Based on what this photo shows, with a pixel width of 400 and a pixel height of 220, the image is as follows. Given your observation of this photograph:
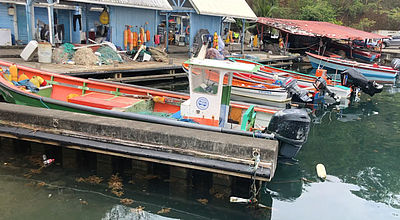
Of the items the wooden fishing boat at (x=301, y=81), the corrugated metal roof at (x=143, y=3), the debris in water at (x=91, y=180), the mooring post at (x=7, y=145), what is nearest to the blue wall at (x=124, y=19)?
the corrugated metal roof at (x=143, y=3)

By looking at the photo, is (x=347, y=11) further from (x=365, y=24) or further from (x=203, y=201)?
(x=203, y=201)

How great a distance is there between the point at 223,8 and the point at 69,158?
1617 cm

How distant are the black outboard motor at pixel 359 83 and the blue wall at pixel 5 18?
16.8m

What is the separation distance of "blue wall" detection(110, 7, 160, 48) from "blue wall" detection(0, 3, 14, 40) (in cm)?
542

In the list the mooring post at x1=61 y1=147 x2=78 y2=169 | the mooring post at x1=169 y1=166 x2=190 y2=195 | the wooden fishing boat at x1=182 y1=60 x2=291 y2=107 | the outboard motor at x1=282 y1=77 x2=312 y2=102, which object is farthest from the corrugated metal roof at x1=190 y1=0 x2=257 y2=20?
the mooring post at x1=169 y1=166 x2=190 y2=195

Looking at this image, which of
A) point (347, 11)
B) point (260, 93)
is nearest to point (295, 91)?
point (260, 93)

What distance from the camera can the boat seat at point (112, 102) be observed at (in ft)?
26.2

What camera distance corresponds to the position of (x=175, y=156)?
233 inches

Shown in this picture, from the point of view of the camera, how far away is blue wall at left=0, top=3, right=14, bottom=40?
18.0 m

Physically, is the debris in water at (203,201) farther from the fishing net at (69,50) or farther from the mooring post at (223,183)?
the fishing net at (69,50)

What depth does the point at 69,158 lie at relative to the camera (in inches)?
277

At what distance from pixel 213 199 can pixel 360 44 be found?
2850 cm

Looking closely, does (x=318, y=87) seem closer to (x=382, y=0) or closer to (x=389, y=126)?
(x=389, y=126)

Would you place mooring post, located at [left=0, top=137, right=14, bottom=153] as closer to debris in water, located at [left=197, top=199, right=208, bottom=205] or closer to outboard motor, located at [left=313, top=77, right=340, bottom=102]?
debris in water, located at [left=197, top=199, right=208, bottom=205]
